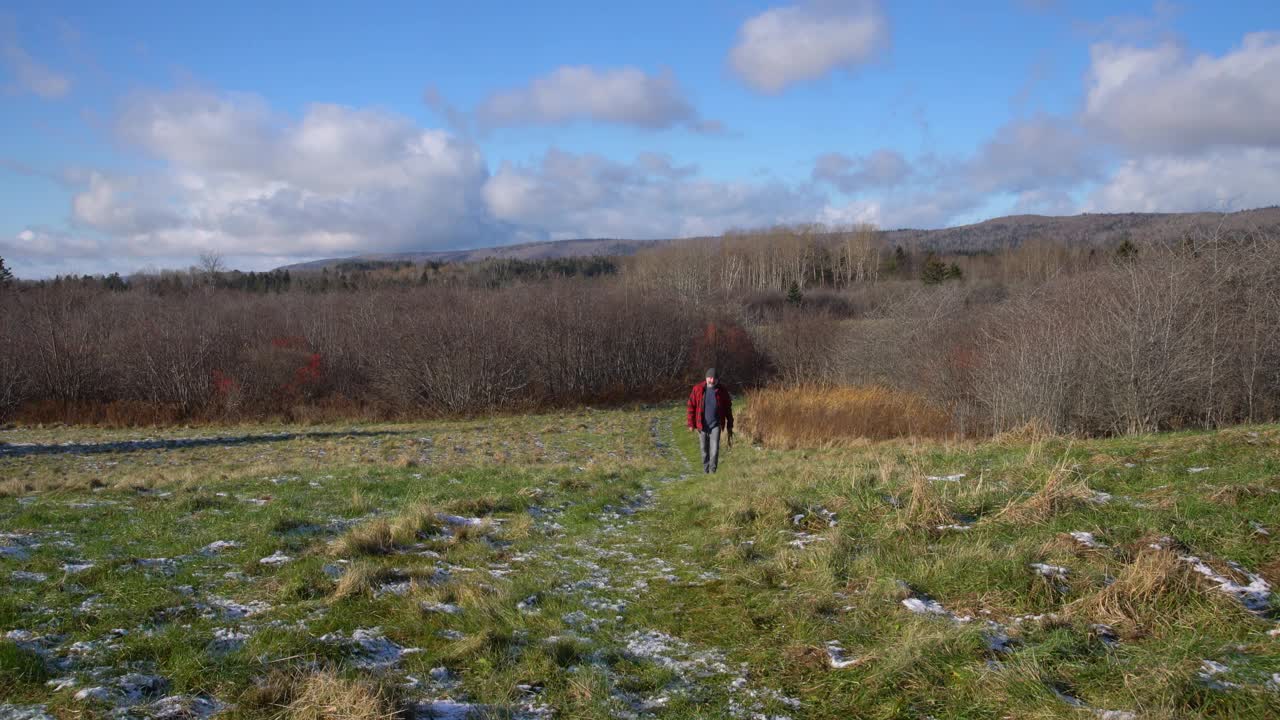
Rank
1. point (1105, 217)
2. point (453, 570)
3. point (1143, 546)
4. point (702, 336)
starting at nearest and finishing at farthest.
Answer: point (1143, 546), point (453, 570), point (702, 336), point (1105, 217)

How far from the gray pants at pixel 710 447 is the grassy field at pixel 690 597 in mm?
3010

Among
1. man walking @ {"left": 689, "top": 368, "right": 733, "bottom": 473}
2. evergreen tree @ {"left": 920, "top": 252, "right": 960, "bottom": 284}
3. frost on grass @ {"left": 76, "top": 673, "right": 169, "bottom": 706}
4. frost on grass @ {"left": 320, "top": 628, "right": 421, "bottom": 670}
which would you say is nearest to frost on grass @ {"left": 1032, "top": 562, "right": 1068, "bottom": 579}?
frost on grass @ {"left": 320, "top": 628, "right": 421, "bottom": 670}

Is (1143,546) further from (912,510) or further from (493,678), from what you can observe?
(493,678)

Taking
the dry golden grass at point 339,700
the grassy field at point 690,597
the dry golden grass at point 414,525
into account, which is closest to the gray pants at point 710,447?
the grassy field at point 690,597

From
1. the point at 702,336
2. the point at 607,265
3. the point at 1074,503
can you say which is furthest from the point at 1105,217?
the point at 1074,503

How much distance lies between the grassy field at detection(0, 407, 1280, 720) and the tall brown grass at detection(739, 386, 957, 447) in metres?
8.09

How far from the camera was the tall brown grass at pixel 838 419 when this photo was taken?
59.3 ft

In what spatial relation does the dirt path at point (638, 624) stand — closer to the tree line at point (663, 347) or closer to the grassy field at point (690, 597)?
the grassy field at point (690, 597)

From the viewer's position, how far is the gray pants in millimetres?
12703

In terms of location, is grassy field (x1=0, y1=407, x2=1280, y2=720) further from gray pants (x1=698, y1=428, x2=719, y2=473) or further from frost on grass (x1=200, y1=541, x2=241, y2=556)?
gray pants (x1=698, y1=428, x2=719, y2=473)

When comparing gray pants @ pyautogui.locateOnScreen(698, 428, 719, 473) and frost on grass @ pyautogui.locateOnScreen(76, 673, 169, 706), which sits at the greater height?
frost on grass @ pyautogui.locateOnScreen(76, 673, 169, 706)

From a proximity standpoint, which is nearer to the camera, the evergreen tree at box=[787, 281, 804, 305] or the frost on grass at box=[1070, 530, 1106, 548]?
the frost on grass at box=[1070, 530, 1106, 548]

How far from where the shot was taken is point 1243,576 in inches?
198

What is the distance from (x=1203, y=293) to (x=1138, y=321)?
183cm
